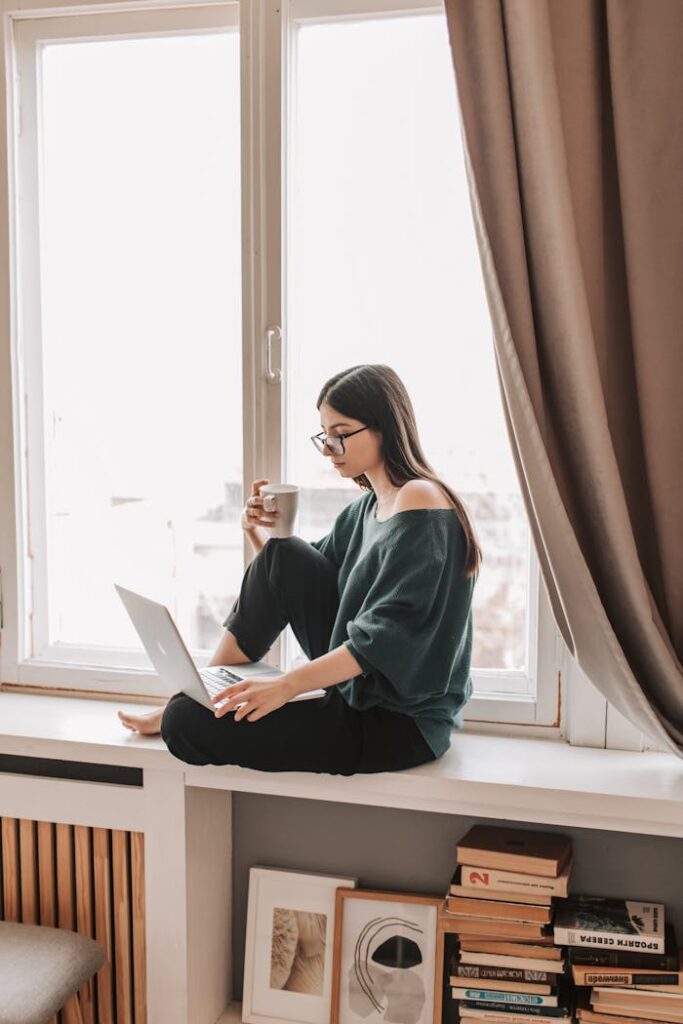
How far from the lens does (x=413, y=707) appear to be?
1.73m

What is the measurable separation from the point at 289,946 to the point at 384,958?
0.18 m

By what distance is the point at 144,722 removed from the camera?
186cm

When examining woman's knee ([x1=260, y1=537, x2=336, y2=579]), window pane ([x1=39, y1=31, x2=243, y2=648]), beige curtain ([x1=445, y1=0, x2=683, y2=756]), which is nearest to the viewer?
beige curtain ([x1=445, y1=0, x2=683, y2=756])

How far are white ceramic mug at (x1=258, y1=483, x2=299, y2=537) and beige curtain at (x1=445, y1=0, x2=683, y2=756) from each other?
39cm

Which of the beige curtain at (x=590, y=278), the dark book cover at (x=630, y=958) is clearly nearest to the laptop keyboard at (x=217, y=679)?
the beige curtain at (x=590, y=278)

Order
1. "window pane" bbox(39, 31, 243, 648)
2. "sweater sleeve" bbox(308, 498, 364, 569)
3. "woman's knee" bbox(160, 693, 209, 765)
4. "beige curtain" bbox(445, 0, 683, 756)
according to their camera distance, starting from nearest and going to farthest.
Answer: "beige curtain" bbox(445, 0, 683, 756) < "woman's knee" bbox(160, 693, 209, 765) < "sweater sleeve" bbox(308, 498, 364, 569) < "window pane" bbox(39, 31, 243, 648)

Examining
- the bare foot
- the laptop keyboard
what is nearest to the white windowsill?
the bare foot

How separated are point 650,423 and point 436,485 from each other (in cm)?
36

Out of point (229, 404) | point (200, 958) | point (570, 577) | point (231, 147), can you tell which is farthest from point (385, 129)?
point (200, 958)

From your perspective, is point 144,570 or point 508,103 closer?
point 508,103

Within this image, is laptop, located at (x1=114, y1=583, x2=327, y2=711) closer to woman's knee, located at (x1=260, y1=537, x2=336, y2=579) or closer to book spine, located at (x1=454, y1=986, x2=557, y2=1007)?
woman's knee, located at (x1=260, y1=537, x2=336, y2=579)

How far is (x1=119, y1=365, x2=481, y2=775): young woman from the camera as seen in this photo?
1.66 m

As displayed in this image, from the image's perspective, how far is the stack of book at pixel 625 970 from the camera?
163 centimetres

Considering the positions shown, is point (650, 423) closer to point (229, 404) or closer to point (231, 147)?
point (229, 404)
